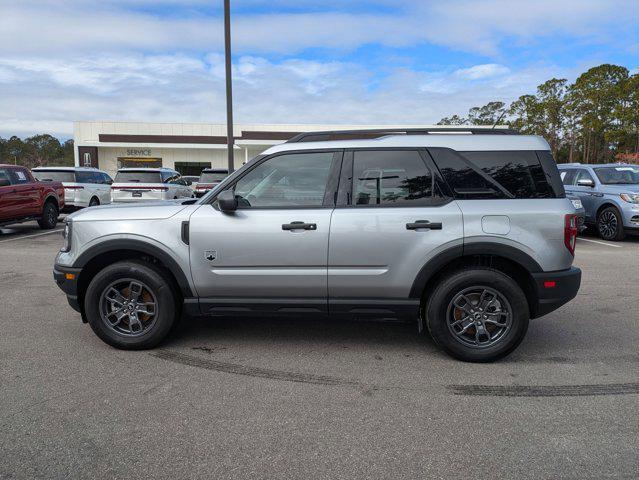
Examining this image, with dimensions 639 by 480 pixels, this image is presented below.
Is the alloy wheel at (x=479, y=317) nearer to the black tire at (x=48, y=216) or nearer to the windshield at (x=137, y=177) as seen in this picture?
the black tire at (x=48, y=216)

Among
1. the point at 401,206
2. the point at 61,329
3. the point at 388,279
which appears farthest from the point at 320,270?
the point at 61,329

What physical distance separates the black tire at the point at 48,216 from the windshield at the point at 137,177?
1864 mm

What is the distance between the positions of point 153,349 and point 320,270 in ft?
5.60

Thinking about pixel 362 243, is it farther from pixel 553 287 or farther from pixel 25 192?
pixel 25 192

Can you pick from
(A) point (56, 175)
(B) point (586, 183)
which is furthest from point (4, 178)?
(B) point (586, 183)

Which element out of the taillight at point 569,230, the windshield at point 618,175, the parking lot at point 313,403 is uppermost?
the windshield at point 618,175

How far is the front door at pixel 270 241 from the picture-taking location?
14.2 feet

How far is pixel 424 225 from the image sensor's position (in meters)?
4.23

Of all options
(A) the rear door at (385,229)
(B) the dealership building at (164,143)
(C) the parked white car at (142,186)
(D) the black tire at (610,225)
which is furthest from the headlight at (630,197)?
(B) the dealership building at (164,143)

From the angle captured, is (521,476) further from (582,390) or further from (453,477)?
(582,390)

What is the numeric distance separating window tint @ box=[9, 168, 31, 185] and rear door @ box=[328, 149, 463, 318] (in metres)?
11.1

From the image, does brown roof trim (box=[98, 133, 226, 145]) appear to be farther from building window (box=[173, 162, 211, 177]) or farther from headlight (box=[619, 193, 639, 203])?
headlight (box=[619, 193, 639, 203])

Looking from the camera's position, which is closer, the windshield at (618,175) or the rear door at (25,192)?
the windshield at (618,175)

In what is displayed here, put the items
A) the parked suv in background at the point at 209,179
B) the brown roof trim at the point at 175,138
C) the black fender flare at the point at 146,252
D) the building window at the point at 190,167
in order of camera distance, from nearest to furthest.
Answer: the black fender flare at the point at 146,252 → the parked suv in background at the point at 209,179 → the brown roof trim at the point at 175,138 → the building window at the point at 190,167
